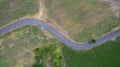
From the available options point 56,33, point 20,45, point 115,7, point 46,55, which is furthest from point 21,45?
point 115,7

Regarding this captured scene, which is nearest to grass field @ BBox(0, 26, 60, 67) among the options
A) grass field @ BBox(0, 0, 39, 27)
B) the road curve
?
the road curve

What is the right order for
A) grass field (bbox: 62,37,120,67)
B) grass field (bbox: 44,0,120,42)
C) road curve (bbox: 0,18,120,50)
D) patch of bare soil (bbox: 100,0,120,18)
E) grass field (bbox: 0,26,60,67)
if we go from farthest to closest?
patch of bare soil (bbox: 100,0,120,18) → grass field (bbox: 44,0,120,42) → road curve (bbox: 0,18,120,50) → grass field (bbox: 62,37,120,67) → grass field (bbox: 0,26,60,67)

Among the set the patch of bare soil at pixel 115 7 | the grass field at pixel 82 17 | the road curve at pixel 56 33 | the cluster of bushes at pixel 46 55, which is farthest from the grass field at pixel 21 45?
the patch of bare soil at pixel 115 7

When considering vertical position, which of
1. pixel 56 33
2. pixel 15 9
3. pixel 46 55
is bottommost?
pixel 46 55

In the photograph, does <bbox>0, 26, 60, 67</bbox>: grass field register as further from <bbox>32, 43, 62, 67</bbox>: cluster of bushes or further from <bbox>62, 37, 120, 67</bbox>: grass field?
<bbox>62, 37, 120, 67</bbox>: grass field

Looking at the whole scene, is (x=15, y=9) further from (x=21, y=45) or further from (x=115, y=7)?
(x=115, y=7)

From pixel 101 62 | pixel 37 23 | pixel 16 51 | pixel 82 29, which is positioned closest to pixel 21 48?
pixel 16 51
